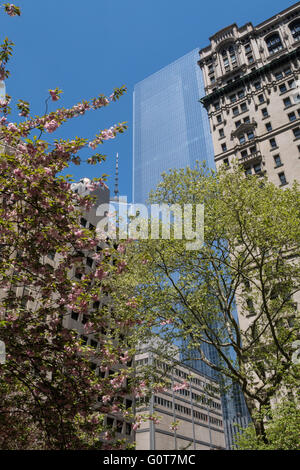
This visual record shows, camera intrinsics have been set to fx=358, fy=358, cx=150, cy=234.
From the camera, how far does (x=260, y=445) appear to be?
589 inches

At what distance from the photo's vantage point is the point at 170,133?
18638 cm

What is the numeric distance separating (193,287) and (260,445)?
7.54 metres

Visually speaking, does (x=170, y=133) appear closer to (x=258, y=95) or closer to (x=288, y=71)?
(x=258, y=95)

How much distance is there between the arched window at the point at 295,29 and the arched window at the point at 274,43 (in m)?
2.24

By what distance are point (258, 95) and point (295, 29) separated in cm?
1377

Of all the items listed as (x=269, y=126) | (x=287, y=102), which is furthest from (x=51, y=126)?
(x=287, y=102)

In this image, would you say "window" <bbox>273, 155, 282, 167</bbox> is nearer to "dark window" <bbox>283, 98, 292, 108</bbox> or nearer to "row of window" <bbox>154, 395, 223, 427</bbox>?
"dark window" <bbox>283, 98, 292, 108</bbox>

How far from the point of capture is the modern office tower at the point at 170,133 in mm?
178500

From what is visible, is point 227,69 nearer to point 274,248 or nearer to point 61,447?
point 274,248

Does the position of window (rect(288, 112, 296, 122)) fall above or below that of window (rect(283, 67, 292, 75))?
below

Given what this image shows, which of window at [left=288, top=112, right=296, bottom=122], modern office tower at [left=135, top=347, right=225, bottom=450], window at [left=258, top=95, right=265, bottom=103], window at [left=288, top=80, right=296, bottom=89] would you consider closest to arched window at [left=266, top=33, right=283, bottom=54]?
window at [left=288, top=80, right=296, bottom=89]

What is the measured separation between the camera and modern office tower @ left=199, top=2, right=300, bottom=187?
49375mm

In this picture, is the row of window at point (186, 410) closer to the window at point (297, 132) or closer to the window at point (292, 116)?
the window at point (297, 132)
